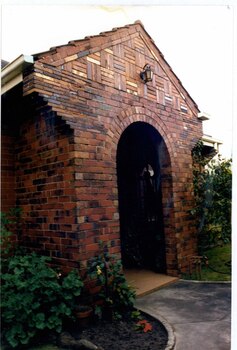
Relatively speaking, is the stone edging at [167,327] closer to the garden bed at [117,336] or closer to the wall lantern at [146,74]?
the garden bed at [117,336]

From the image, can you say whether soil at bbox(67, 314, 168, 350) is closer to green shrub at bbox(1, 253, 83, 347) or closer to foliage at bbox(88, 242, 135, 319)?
foliage at bbox(88, 242, 135, 319)

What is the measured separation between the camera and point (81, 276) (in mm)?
Answer: 3312

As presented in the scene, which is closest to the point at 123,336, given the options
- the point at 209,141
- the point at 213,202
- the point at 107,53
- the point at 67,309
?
the point at 67,309

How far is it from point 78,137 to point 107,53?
4.51ft

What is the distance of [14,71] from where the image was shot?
3250 millimetres

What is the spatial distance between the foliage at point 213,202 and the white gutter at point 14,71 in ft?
11.5

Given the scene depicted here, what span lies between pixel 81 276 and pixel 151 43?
3747 millimetres

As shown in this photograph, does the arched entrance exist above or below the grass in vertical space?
above

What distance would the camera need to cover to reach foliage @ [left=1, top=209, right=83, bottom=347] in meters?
2.83

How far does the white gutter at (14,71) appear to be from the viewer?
311 cm

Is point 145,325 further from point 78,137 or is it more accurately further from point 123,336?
point 78,137

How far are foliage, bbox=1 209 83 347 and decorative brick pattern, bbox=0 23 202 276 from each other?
0.34 meters

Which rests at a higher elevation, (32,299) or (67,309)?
(32,299)

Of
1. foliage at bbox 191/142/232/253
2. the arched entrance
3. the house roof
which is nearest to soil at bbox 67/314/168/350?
the arched entrance
